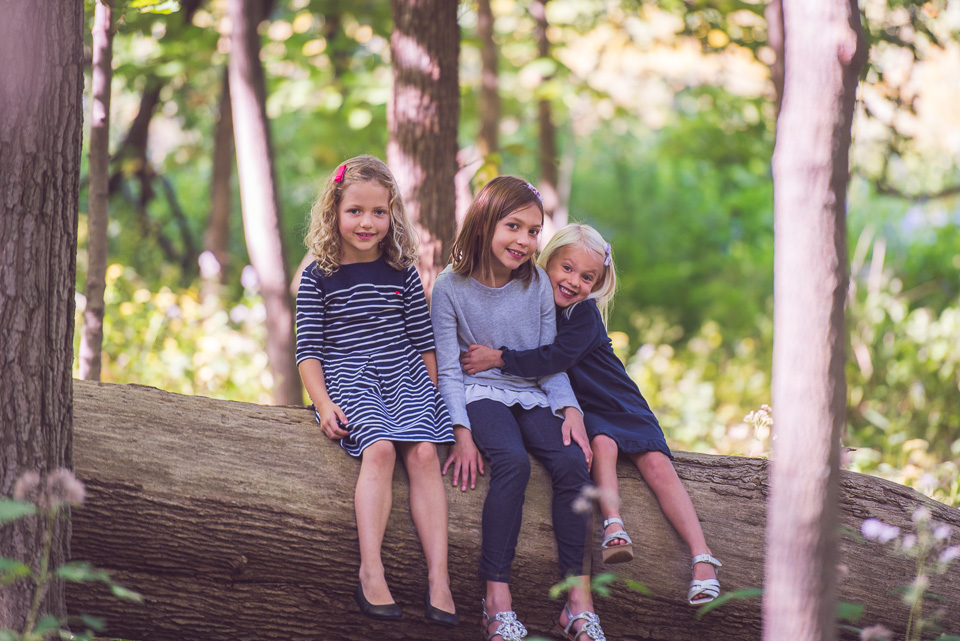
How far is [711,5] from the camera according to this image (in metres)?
6.43

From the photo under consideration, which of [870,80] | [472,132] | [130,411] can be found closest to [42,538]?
[130,411]

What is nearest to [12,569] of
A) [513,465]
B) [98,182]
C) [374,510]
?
[374,510]

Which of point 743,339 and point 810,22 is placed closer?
point 810,22

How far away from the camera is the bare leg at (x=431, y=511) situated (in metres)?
2.80

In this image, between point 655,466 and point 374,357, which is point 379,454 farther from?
point 655,466

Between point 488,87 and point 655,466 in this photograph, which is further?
point 488,87

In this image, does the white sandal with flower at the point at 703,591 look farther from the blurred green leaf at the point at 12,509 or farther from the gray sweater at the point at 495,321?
the blurred green leaf at the point at 12,509

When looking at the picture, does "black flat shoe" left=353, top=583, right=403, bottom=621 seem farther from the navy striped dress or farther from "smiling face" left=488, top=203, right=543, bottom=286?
"smiling face" left=488, top=203, right=543, bottom=286

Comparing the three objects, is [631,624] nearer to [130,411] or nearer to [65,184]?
[130,411]

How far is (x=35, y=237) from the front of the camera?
228cm

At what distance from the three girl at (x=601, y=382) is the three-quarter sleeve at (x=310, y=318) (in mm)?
573

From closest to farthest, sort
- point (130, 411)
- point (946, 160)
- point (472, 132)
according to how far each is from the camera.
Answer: point (130, 411)
point (946, 160)
point (472, 132)

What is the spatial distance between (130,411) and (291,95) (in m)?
4.13

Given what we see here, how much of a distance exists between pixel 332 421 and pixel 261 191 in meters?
2.88
